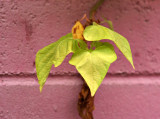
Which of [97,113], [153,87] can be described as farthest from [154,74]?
[97,113]

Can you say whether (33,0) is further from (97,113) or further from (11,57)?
(97,113)

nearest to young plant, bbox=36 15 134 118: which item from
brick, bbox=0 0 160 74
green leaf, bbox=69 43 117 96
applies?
green leaf, bbox=69 43 117 96

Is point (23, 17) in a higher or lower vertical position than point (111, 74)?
higher

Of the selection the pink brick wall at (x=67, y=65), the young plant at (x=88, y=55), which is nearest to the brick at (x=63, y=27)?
the pink brick wall at (x=67, y=65)

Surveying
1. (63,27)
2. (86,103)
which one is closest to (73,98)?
(86,103)

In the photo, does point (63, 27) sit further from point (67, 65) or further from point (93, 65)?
point (93, 65)

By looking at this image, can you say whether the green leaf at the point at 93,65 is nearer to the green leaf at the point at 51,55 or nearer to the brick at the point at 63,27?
the green leaf at the point at 51,55

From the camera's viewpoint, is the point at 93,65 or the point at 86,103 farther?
the point at 86,103
